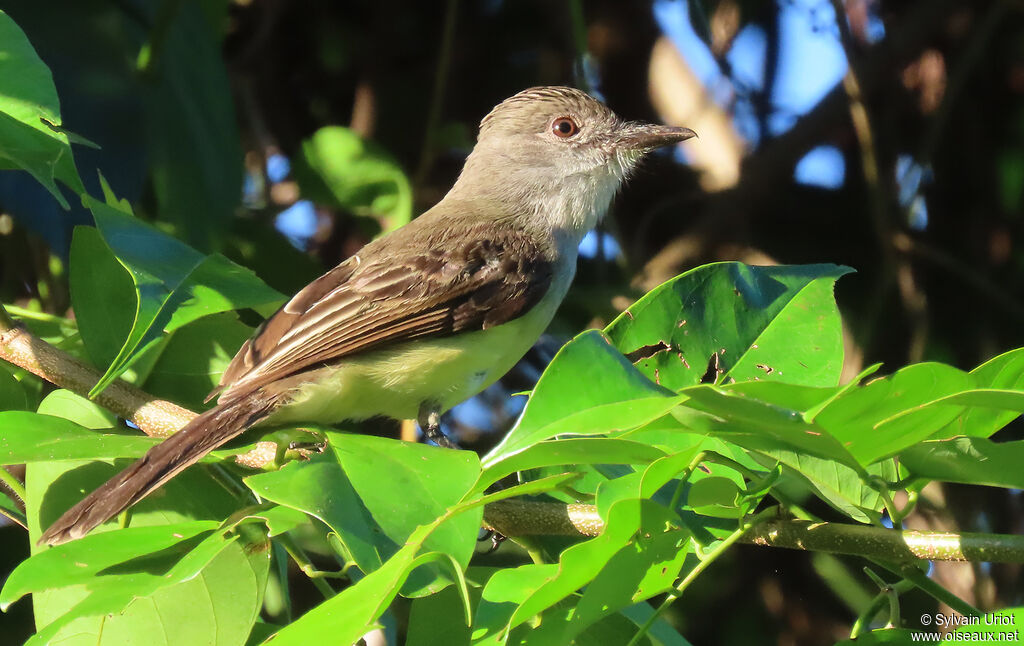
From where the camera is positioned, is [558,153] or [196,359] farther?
[558,153]

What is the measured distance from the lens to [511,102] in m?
4.67

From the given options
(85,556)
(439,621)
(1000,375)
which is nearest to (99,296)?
(85,556)

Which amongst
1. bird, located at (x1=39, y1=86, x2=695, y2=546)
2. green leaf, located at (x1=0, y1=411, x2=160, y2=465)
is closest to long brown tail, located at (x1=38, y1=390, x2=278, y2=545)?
bird, located at (x1=39, y1=86, x2=695, y2=546)

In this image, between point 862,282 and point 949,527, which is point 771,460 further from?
point 862,282

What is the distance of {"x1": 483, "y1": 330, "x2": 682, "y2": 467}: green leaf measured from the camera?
1.46m

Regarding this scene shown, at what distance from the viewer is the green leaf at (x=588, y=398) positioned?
4.78 feet

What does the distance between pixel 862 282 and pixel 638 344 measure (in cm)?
320

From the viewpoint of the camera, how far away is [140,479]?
91.1 inches

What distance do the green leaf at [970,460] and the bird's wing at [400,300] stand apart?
1696 mm

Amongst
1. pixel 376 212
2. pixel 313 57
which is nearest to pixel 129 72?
pixel 376 212

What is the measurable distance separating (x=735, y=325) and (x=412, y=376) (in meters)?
1.19

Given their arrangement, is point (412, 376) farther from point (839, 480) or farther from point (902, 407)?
point (902, 407)

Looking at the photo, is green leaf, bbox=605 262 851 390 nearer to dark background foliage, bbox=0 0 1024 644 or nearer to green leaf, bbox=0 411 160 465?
green leaf, bbox=0 411 160 465

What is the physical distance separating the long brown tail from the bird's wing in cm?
33
